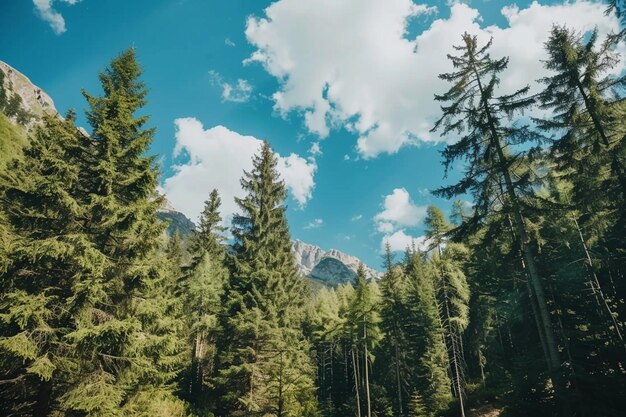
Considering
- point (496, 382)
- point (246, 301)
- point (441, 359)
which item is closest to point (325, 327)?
point (441, 359)

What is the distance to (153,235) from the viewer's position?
1183 centimetres

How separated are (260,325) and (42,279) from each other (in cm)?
1215

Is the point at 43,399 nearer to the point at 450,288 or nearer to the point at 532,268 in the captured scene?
the point at 532,268

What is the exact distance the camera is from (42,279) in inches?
392

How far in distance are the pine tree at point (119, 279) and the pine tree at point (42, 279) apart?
42 centimetres

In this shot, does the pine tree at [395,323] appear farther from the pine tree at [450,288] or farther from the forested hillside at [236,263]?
the forested hillside at [236,263]

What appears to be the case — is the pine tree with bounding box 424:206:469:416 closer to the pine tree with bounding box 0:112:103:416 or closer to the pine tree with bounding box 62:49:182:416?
the pine tree with bounding box 62:49:182:416

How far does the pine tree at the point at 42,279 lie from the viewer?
8.86 metres

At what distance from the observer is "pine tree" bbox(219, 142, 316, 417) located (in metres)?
19.0

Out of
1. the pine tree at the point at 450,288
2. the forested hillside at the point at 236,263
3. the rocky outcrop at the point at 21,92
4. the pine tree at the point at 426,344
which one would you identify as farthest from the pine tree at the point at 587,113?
the rocky outcrop at the point at 21,92

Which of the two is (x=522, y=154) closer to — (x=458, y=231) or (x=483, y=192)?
(x=483, y=192)

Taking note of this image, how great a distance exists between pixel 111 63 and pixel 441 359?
37.0 meters

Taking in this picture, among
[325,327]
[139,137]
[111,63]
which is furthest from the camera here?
[325,327]

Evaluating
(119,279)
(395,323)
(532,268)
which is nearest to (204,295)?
(119,279)
